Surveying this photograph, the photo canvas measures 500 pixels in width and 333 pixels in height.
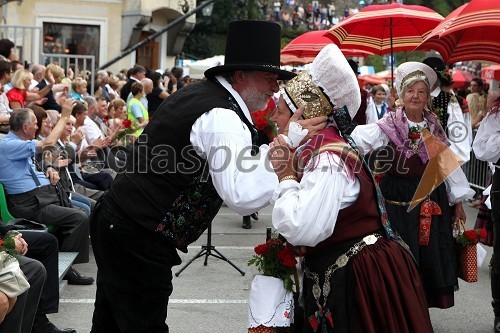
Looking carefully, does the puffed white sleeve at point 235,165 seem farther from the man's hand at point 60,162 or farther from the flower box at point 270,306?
the man's hand at point 60,162

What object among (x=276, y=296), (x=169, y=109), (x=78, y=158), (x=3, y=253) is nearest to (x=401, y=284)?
(x=276, y=296)

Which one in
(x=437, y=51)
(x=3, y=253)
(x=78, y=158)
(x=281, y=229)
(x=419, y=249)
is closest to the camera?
(x=281, y=229)

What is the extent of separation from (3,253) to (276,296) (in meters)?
1.82

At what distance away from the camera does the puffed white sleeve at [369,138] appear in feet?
18.9

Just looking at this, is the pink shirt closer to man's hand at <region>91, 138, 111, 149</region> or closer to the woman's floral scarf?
man's hand at <region>91, 138, 111, 149</region>

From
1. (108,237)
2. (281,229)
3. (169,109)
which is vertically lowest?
(108,237)

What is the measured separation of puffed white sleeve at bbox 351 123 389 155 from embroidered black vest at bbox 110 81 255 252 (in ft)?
6.55

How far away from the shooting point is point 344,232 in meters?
3.43

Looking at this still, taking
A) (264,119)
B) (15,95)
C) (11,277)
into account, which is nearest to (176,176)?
(11,277)

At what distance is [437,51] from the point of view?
636cm

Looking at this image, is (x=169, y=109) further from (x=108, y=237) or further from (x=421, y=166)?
(x=421, y=166)

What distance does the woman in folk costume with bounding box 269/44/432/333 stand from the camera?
3.38 m

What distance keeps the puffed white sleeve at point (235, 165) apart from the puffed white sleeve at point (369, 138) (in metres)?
2.08

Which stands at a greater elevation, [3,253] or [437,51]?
[437,51]
